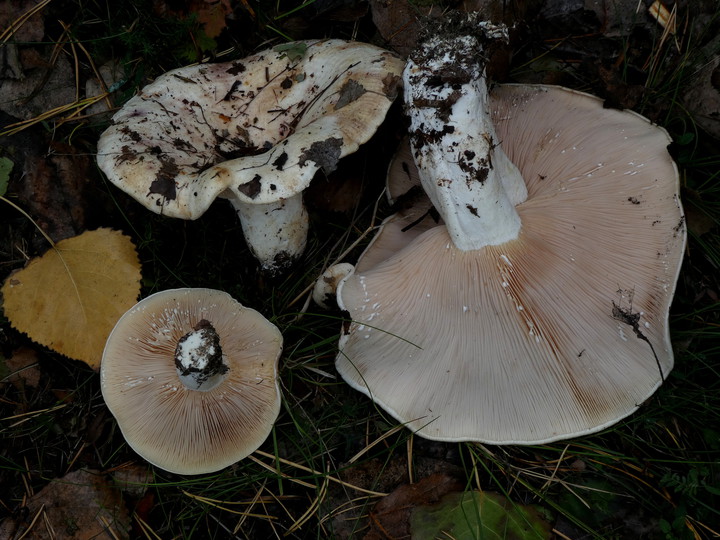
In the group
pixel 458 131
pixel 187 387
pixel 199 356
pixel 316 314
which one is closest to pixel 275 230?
pixel 316 314

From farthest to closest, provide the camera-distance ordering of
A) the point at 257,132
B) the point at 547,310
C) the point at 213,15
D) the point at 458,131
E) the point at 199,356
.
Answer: the point at 213,15 < the point at 257,132 < the point at 199,356 < the point at 547,310 < the point at 458,131

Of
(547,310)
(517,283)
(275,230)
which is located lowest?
(547,310)

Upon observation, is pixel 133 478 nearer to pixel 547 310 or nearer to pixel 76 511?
pixel 76 511

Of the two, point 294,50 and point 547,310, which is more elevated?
point 294,50

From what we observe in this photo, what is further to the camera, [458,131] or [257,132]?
[257,132]

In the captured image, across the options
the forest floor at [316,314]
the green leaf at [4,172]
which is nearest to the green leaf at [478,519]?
the forest floor at [316,314]

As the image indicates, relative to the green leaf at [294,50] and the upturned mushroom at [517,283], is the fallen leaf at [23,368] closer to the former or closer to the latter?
the upturned mushroom at [517,283]
